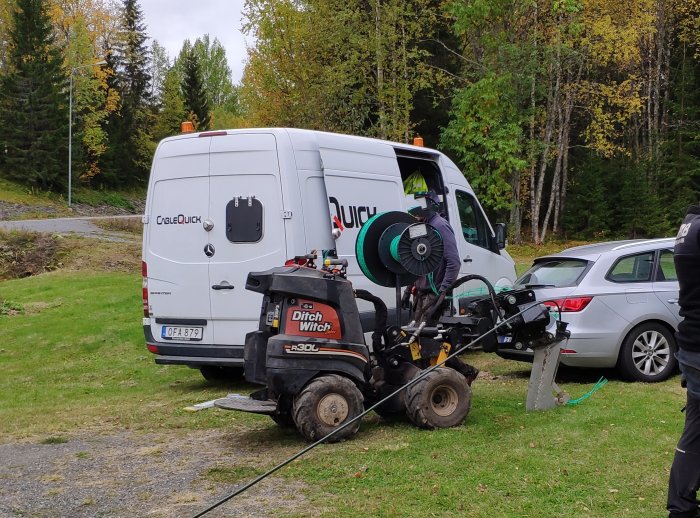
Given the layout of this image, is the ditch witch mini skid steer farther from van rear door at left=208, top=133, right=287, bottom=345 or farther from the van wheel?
the van wheel

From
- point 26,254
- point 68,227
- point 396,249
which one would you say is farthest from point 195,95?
point 396,249

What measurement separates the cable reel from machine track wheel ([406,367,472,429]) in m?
0.91

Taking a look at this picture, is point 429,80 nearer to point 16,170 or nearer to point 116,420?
point 116,420

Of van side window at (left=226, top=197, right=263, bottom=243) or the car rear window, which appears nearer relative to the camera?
van side window at (left=226, top=197, right=263, bottom=243)

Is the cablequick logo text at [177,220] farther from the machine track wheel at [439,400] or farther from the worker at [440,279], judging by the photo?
the machine track wheel at [439,400]

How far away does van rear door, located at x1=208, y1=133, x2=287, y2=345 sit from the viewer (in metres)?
8.04

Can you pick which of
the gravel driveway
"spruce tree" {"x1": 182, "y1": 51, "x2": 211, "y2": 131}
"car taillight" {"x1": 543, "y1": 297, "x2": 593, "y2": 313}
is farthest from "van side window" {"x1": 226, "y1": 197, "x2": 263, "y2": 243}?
"spruce tree" {"x1": 182, "y1": 51, "x2": 211, "y2": 131}

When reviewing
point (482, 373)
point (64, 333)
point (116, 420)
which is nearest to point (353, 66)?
point (64, 333)

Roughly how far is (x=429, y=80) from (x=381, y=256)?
23.4 meters

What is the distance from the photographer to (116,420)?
755 centimetres

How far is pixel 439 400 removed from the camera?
21.2 ft

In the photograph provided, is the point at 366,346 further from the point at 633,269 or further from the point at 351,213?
the point at 633,269

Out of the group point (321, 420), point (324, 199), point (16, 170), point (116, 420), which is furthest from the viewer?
point (16, 170)

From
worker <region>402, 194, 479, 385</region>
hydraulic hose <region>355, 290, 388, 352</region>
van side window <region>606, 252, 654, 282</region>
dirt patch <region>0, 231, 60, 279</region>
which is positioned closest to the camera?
hydraulic hose <region>355, 290, 388, 352</region>
